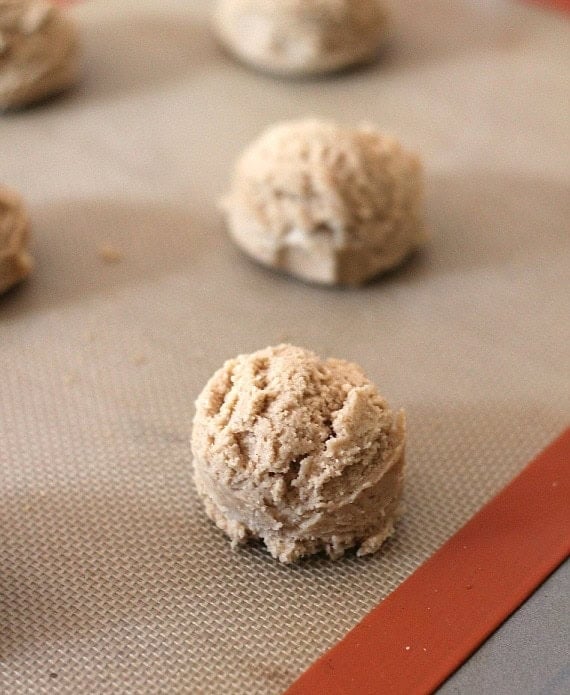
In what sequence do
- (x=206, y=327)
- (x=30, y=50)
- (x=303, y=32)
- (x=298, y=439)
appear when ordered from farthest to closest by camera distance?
(x=303, y=32), (x=30, y=50), (x=206, y=327), (x=298, y=439)

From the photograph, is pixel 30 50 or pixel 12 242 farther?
pixel 30 50

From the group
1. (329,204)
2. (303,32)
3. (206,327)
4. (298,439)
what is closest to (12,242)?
(206,327)

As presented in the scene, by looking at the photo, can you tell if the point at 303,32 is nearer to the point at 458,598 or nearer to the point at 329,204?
the point at 329,204

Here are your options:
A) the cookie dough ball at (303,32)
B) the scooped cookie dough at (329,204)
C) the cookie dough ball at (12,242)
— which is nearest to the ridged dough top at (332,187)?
the scooped cookie dough at (329,204)

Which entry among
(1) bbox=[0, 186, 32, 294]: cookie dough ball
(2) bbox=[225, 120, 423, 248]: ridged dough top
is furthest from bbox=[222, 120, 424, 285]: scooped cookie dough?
(1) bbox=[0, 186, 32, 294]: cookie dough ball

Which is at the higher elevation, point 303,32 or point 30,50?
point 303,32

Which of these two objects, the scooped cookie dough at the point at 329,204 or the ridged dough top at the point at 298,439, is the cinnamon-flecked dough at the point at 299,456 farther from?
the scooped cookie dough at the point at 329,204

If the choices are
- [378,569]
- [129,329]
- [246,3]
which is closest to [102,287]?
[129,329]
